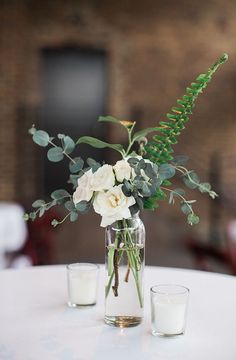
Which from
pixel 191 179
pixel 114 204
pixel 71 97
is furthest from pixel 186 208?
pixel 71 97

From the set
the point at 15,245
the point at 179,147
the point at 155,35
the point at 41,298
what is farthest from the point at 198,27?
the point at 41,298

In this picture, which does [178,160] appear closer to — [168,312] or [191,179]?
[191,179]

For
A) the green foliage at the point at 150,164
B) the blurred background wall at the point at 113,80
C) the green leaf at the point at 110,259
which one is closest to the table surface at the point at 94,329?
the green leaf at the point at 110,259

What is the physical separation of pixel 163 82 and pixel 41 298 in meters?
5.42

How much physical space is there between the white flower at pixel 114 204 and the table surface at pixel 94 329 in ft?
0.83

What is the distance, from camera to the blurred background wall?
6379 mm

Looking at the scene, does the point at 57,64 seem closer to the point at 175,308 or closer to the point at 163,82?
the point at 163,82

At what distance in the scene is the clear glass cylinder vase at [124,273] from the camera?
1.34m

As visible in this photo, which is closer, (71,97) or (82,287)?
(82,287)

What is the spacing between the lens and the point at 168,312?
49.6 inches

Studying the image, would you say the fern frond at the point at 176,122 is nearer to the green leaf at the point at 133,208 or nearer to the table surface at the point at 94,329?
the green leaf at the point at 133,208

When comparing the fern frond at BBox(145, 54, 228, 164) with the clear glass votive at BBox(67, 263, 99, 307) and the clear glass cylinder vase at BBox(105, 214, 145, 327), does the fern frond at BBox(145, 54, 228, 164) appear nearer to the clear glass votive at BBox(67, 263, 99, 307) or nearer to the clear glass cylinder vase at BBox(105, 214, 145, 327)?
the clear glass cylinder vase at BBox(105, 214, 145, 327)

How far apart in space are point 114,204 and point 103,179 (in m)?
0.06

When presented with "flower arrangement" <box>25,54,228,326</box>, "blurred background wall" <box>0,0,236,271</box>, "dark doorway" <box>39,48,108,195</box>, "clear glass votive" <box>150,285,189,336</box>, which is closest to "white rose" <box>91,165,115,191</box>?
"flower arrangement" <box>25,54,228,326</box>
